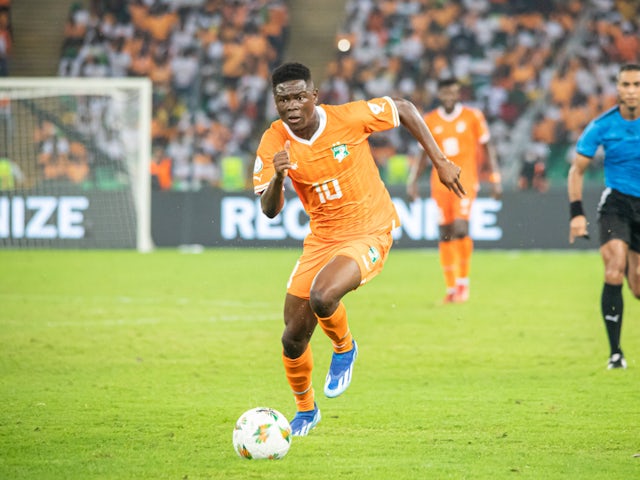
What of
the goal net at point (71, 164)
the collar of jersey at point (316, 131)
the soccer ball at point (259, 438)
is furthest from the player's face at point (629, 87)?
the goal net at point (71, 164)

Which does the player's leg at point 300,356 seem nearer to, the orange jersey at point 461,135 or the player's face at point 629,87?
the player's face at point 629,87

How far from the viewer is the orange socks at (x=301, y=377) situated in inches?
243

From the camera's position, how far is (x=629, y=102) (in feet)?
26.6

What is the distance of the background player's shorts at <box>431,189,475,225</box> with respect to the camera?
42.0 feet

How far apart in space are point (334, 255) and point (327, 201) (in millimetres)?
353

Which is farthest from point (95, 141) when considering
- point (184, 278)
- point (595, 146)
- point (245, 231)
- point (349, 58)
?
point (595, 146)

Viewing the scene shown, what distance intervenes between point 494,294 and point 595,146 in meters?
5.42

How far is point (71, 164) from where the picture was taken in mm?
19156

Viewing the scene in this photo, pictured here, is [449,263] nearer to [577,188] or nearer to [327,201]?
[577,188]

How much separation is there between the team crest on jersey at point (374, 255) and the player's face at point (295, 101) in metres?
0.80

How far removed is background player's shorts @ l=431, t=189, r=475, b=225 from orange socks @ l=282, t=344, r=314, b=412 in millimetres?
6832

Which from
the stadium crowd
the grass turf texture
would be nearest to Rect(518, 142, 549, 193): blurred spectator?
the stadium crowd

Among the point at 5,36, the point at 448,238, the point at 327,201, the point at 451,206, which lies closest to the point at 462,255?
the point at 448,238

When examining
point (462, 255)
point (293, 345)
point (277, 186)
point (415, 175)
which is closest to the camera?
point (277, 186)
